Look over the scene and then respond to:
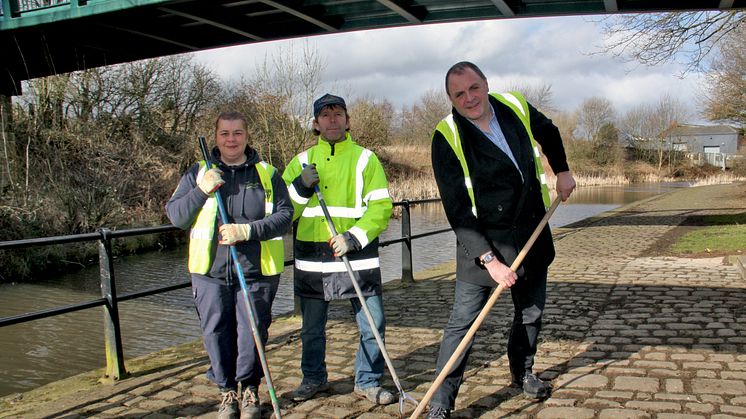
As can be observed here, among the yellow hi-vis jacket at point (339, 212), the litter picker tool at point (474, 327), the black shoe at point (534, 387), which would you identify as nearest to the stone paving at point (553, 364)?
the black shoe at point (534, 387)

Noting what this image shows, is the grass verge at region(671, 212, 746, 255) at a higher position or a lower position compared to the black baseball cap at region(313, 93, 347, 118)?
lower

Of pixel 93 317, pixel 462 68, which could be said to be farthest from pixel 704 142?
pixel 462 68

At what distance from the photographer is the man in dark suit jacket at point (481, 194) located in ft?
11.4

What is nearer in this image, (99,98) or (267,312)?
(267,312)

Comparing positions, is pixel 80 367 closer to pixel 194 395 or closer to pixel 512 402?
pixel 194 395

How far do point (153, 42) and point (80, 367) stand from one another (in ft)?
25.5

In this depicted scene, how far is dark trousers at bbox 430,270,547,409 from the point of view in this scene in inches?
137

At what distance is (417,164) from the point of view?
1715 inches

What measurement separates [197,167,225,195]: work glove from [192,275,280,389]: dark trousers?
1.89 ft

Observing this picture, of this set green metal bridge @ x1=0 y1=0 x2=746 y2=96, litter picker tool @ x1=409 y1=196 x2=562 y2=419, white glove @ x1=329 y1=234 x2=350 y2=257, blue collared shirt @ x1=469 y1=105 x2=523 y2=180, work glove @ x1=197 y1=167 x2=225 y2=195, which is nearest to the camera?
litter picker tool @ x1=409 y1=196 x2=562 y2=419

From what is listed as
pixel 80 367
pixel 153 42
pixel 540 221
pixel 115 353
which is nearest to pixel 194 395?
pixel 115 353

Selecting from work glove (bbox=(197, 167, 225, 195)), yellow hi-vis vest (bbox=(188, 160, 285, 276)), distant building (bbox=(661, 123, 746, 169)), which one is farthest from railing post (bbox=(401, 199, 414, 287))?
distant building (bbox=(661, 123, 746, 169))

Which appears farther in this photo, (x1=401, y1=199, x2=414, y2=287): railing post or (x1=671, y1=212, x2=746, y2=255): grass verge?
(x1=671, y1=212, x2=746, y2=255): grass verge

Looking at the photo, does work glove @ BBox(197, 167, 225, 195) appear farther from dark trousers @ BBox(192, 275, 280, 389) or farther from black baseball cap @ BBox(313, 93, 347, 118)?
black baseball cap @ BBox(313, 93, 347, 118)
